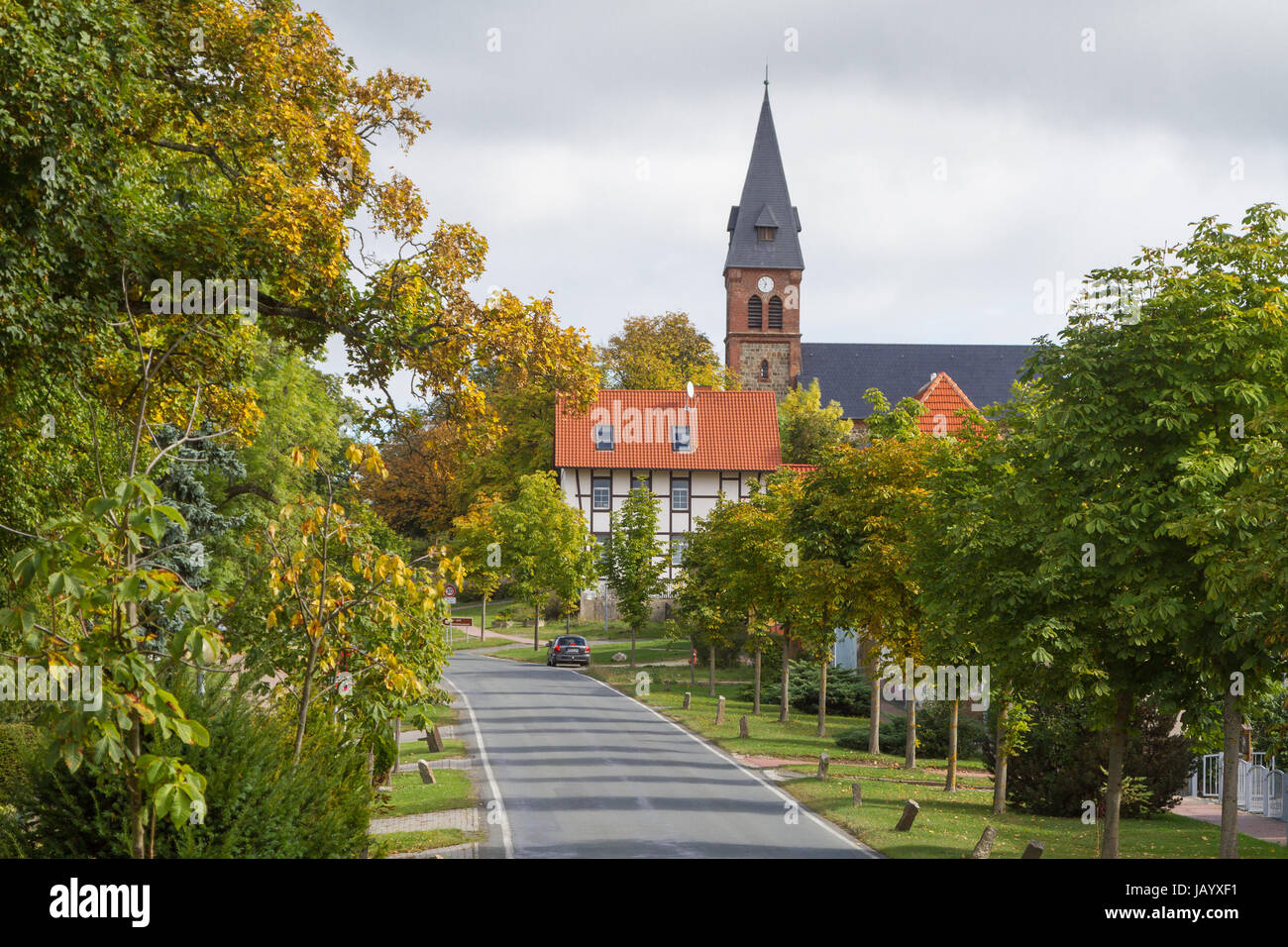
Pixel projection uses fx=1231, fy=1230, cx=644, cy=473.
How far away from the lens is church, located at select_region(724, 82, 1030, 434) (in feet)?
290

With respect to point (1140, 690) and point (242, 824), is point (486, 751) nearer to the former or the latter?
point (1140, 690)

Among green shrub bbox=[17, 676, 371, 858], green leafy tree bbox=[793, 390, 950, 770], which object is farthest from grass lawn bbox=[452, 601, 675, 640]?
green shrub bbox=[17, 676, 371, 858]

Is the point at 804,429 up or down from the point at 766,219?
down

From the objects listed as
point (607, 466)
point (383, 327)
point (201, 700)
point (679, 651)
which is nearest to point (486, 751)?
point (383, 327)

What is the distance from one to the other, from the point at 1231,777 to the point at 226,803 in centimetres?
1129

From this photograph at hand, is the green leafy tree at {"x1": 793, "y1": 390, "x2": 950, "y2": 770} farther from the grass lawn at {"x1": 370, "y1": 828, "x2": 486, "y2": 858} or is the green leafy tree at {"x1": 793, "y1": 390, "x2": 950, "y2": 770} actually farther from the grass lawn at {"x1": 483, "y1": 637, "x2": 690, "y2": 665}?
the grass lawn at {"x1": 483, "y1": 637, "x2": 690, "y2": 665}

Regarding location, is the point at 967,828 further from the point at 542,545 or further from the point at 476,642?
the point at 476,642

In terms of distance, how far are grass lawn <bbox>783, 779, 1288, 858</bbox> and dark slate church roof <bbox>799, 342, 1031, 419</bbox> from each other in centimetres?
7192

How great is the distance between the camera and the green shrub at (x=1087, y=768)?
22797 millimetres

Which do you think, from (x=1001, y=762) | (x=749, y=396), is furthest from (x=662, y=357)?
(x=1001, y=762)

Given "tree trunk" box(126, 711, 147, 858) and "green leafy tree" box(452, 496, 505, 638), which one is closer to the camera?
"tree trunk" box(126, 711, 147, 858)

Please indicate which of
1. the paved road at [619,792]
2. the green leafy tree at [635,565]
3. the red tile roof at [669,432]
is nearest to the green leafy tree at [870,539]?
the paved road at [619,792]

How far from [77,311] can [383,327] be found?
140 inches

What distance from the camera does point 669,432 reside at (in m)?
67.6
